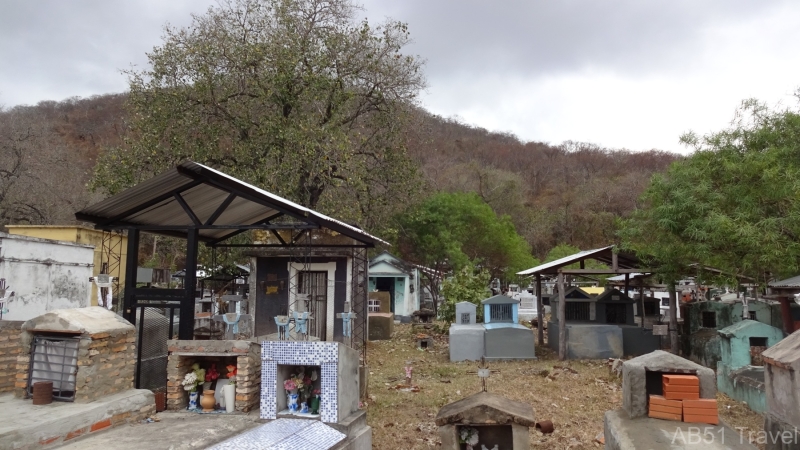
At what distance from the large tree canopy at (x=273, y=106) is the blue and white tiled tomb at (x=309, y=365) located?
9315mm

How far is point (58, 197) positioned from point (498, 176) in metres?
35.6

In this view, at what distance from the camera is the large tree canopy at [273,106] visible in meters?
16.6

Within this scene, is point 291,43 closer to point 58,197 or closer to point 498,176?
point 58,197

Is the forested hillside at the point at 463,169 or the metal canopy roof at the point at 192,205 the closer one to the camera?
the metal canopy roof at the point at 192,205

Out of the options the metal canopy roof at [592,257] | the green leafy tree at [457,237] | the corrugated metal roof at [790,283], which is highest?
the green leafy tree at [457,237]

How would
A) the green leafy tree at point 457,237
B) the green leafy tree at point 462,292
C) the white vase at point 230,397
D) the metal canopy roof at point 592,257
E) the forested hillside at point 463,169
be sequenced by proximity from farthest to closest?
the green leafy tree at point 457,237
the forested hillside at point 463,169
the green leafy tree at point 462,292
the metal canopy roof at point 592,257
the white vase at point 230,397

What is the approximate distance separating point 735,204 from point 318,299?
462 inches

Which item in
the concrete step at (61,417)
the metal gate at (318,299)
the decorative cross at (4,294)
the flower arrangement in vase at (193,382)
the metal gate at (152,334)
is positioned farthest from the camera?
the metal gate at (318,299)

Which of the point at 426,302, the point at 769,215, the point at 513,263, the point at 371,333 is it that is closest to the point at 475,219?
the point at 513,263

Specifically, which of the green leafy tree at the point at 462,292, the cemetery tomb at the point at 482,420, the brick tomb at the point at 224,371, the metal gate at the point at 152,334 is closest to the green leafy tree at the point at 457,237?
the green leafy tree at the point at 462,292

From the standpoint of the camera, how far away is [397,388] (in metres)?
12.5

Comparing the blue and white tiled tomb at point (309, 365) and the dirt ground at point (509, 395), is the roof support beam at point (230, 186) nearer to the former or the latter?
the blue and white tiled tomb at point (309, 365)

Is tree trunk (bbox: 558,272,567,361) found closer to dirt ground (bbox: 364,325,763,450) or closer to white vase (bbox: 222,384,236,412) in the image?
dirt ground (bbox: 364,325,763,450)

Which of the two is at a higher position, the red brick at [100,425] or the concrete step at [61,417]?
the concrete step at [61,417]
